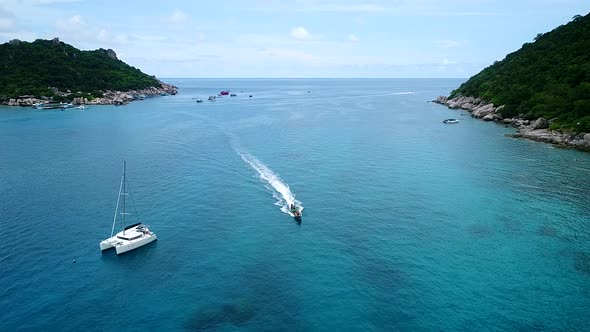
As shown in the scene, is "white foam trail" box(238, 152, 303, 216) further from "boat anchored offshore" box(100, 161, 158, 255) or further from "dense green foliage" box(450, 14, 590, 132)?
"dense green foliage" box(450, 14, 590, 132)

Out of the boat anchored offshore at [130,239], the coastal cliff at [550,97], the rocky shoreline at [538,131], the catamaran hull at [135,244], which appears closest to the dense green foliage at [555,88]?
the coastal cliff at [550,97]

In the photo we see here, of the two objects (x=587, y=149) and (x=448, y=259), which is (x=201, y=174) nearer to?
(x=448, y=259)

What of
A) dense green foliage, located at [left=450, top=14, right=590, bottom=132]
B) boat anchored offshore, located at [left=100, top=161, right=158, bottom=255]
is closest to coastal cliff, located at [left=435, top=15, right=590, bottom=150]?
dense green foliage, located at [left=450, top=14, right=590, bottom=132]

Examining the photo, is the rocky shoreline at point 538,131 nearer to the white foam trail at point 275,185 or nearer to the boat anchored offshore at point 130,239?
the white foam trail at point 275,185

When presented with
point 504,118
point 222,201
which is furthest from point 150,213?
point 504,118

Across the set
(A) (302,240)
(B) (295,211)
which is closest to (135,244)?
(A) (302,240)

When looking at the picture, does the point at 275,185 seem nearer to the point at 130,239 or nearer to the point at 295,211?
the point at 295,211
